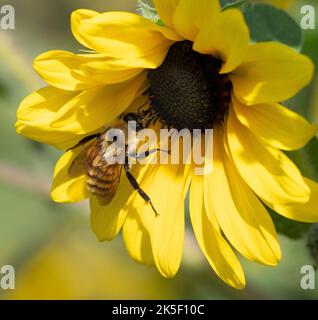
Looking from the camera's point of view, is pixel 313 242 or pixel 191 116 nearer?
pixel 191 116

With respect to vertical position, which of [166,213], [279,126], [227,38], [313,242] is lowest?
[313,242]

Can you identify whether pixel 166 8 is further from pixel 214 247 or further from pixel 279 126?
pixel 214 247

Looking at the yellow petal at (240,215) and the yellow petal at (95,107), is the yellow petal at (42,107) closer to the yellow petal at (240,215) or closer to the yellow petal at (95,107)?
the yellow petal at (95,107)

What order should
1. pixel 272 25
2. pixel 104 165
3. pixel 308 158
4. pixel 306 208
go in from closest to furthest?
pixel 272 25 → pixel 306 208 → pixel 308 158 → pixel 104 165

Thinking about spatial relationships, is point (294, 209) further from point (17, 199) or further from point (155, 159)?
point (17, 199)

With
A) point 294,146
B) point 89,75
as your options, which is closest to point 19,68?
point 89,75

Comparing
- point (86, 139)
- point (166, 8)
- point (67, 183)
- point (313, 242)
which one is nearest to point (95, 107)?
point (86, 139)

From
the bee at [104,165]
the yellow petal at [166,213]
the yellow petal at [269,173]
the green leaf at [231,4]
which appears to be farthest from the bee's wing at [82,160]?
the green leaf at [231,4]
